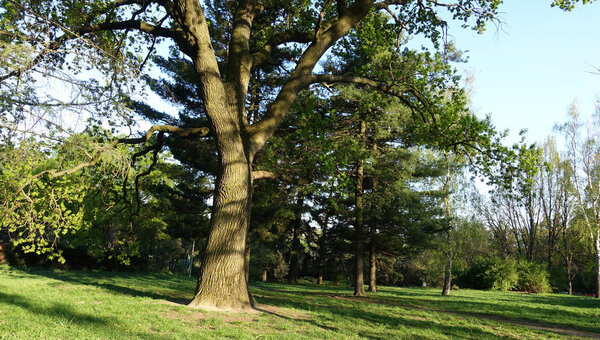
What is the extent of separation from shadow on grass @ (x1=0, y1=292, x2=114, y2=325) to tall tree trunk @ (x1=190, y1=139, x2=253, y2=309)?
200 cm

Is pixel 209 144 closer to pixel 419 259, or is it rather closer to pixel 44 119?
pixel 44 119

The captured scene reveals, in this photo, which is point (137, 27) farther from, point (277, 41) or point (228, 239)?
point (228, 239)

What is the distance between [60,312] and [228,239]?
292 centimetres

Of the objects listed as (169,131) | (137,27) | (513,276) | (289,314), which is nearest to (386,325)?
(289,314)

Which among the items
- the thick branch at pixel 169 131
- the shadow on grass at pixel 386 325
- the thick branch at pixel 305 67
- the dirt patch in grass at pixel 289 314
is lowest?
the shadow on grass at pixel 386 325

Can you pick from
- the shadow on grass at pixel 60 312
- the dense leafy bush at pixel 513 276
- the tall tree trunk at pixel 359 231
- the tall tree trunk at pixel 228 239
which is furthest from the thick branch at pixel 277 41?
the dense leafy bush at pixel 513 276

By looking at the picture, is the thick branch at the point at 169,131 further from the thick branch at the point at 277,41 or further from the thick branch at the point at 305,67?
the thick branch at the point at 277,41

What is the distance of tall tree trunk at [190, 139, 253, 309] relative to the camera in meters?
7.60

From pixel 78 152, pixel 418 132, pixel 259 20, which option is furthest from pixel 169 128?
pixel 418 132

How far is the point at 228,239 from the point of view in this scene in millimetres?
7750

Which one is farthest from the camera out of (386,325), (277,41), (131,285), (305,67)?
(131,285)

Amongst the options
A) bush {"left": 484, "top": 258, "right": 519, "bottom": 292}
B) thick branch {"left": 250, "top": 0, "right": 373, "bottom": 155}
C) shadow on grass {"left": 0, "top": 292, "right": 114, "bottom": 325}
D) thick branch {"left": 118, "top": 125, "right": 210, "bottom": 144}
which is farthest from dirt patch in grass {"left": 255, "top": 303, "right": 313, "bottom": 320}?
bush {"left": 484, "top": 258, "right": 519, "bottom": 292}

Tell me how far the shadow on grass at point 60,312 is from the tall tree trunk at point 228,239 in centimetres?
200

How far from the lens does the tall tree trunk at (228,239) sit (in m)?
7.60
